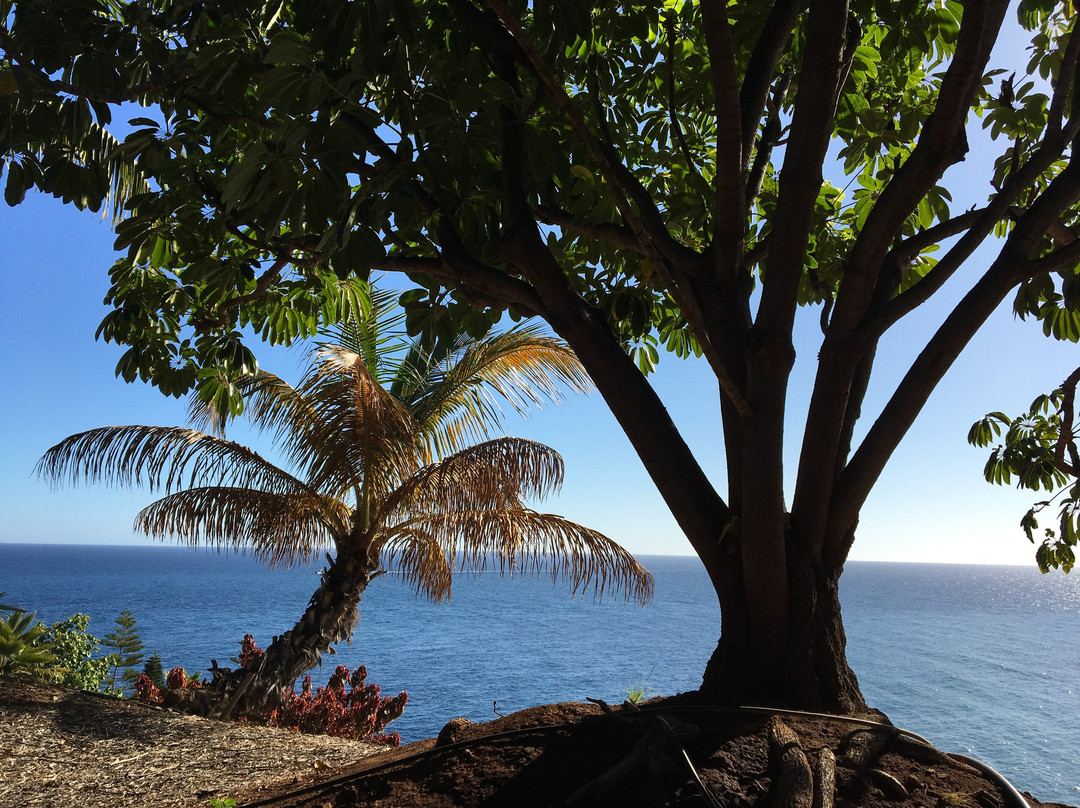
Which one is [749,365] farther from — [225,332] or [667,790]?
[225,332]

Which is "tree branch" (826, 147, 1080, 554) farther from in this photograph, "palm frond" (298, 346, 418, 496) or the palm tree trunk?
the palm tree trunk

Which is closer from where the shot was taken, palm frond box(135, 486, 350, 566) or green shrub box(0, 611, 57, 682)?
palm frond box(135, 486, 350, 566)

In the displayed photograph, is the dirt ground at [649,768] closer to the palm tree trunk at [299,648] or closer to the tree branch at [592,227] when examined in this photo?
the tree branch at [592,227]

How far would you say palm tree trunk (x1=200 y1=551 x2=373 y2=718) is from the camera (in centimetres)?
761

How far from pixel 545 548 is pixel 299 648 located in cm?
291

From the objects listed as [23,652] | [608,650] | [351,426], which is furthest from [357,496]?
[608,650]

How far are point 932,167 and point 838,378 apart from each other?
0.74 m

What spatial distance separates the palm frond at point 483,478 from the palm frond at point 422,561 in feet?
1.37

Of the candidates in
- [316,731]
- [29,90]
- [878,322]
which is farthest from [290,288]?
[316,731]

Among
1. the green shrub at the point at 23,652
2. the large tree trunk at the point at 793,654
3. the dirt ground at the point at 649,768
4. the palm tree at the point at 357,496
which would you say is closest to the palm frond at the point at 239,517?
the palm tree at the point at 357,496

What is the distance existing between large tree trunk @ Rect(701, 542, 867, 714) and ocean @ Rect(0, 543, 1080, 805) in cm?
202

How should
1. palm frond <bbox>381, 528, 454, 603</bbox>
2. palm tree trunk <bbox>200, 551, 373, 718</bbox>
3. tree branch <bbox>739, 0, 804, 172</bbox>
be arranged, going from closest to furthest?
1. tree branch <bbox>739, 0, 804, 172</bbox>
2. palm tree trunk <bbox>200, 551, 373, 718</bbox>
3. palm frond <bbox>381, 528, 454, 603</bbox>

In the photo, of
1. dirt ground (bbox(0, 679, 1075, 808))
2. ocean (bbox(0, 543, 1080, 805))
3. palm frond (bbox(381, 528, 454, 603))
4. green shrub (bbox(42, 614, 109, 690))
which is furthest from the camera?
ocean (bbox(0, 543, 1080, 805))

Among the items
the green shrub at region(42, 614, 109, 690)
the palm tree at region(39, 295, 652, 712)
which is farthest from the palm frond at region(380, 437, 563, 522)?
the green shrub at region(42, 614, 109, 690)
